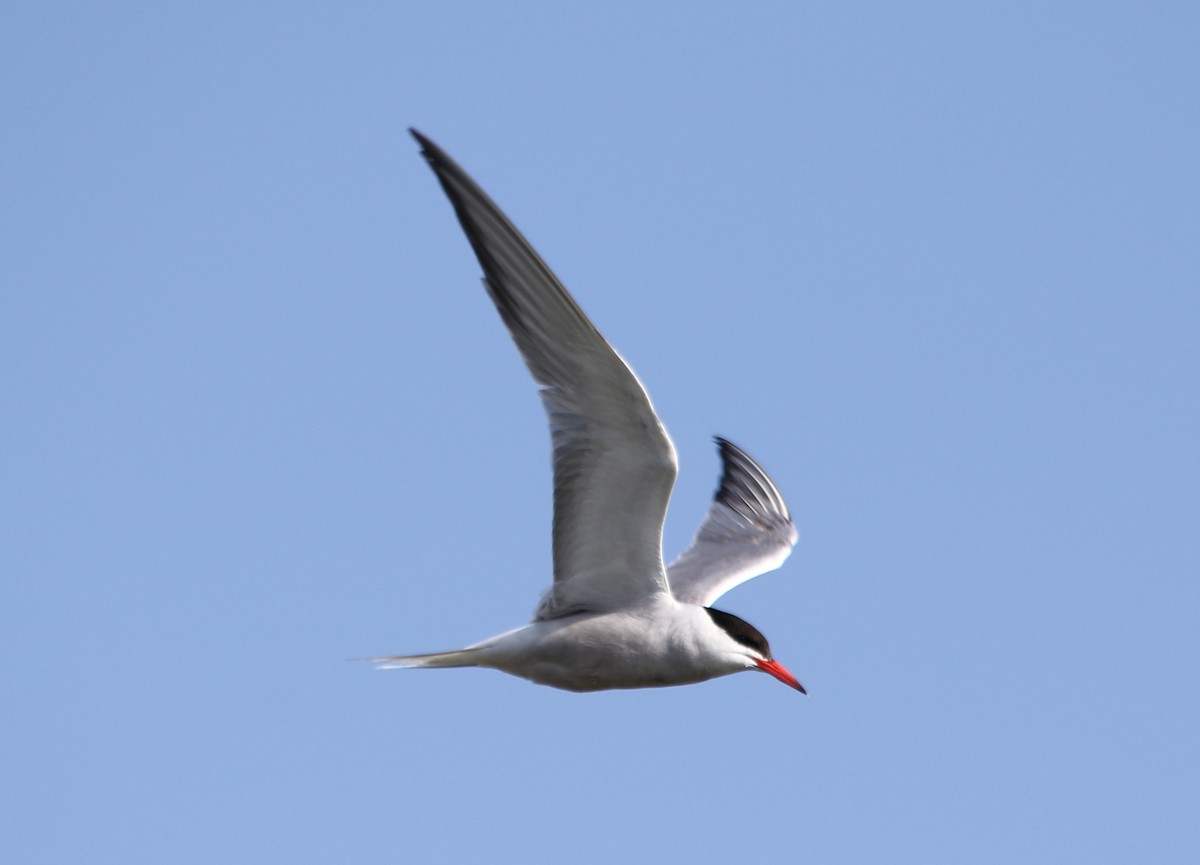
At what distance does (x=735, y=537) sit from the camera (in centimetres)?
993

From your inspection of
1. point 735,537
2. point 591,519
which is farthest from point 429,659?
point 735,537

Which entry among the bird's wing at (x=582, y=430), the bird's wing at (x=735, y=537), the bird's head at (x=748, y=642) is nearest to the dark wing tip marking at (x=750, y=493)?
the bird's wing at (x=735, y=537)

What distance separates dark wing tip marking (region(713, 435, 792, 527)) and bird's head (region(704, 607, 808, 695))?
2.30 metres

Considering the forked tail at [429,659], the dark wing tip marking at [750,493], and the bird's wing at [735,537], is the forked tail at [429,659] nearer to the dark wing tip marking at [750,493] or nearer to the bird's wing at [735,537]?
the bird's wing at [735,537]

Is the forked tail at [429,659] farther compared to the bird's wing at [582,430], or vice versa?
the forked tail at [429,659]

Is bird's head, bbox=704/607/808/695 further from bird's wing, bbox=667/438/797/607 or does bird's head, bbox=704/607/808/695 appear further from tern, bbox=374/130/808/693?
bird's wing, bbox=667/438/797/607

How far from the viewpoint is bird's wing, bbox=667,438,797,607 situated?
30.0ft

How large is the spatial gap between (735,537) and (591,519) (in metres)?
2.96

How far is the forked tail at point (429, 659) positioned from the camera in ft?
24.0

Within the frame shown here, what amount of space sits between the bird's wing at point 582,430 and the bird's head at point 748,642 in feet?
1.28

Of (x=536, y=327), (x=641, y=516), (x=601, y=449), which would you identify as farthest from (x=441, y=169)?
(x=641, y=516)

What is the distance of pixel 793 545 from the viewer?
9773 millimetres

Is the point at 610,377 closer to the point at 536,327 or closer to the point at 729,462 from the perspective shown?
the point at 536,327

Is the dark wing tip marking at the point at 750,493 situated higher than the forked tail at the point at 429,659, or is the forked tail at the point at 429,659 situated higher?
the dark wing tip marking at the point at 750,493
